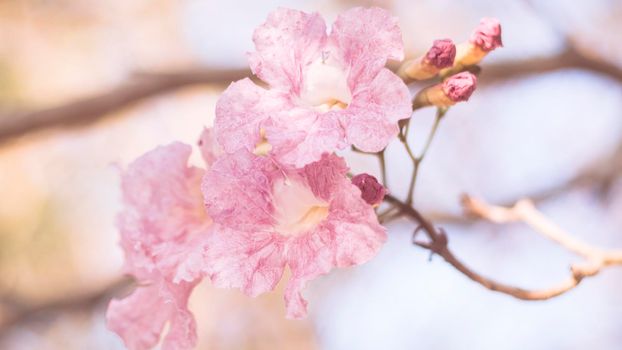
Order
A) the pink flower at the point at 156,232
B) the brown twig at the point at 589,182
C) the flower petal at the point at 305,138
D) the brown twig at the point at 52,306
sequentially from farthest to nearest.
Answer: the brown twig at the point at 589,182 < the brown twig at the point at 52,306 < the pink flower at the point at 156,232 < the flower petal at the point at 305,138

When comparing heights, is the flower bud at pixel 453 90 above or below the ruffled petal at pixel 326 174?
above

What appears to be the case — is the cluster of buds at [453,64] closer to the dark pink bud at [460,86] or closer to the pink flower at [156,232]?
the dark pink bud at [460,86]

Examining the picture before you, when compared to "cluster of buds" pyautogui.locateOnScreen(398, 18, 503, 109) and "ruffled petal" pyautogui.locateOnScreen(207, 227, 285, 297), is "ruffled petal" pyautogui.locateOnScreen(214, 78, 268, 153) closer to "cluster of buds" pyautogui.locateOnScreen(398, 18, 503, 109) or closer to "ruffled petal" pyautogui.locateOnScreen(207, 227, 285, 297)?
"ruffled petal" pyautogui.locateOnScreen(207, 227, 285, 297)

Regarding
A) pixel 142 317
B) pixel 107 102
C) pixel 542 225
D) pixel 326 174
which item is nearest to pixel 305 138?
pixel 326 174

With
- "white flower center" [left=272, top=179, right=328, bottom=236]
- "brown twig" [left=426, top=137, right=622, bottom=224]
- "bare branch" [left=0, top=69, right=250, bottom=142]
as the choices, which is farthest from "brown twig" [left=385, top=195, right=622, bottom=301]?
"brown twig" [left=426, top=137, right=622, bottom=224]

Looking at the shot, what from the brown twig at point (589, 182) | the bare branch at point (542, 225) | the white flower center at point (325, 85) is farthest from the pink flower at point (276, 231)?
the brown twig at point (589, 182)

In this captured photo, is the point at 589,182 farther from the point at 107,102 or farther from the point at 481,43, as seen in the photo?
the point at 481,43

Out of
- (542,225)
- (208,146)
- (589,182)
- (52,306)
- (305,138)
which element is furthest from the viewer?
(589,182)
